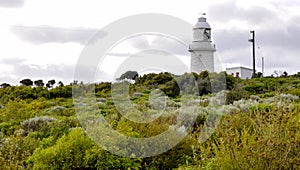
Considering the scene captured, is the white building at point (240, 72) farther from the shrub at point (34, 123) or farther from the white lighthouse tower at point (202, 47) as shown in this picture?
the shrub at point (34, 123)

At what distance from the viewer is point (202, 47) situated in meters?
30.9

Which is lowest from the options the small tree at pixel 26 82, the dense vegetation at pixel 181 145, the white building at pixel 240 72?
the dense vegetation at pixel 181 145

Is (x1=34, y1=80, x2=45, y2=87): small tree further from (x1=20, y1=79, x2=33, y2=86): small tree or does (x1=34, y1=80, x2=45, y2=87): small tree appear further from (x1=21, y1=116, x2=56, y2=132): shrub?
(x1=21, y1=116, x2=56, y2=132): shrub

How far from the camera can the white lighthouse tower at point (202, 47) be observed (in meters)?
30.9

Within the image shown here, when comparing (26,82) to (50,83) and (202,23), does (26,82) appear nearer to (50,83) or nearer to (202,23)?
(50,83)

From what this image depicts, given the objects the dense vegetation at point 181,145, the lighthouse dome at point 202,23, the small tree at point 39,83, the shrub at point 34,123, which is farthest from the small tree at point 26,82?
the shrub at point 34,123

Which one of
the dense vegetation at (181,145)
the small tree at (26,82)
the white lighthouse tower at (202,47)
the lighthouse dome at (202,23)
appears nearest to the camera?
the dense vegetation at (181,145)

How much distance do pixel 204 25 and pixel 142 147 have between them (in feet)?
84.5

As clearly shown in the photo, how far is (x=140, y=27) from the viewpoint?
8883 mm

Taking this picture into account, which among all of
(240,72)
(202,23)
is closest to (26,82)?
(202,23)

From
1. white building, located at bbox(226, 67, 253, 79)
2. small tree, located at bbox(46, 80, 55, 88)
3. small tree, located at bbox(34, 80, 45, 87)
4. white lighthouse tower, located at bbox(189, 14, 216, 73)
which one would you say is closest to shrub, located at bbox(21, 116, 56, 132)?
small tree, located at bbox(46, 80, 55, 88)

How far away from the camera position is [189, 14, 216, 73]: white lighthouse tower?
101ft

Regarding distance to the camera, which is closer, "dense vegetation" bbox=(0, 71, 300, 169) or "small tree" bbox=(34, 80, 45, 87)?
"dense vegetation" bbox=(0, 71, 300, 169)

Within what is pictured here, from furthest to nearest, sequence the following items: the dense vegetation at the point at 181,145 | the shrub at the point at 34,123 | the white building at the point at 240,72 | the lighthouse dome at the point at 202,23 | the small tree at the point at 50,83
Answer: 1. the white building at the point at 240,72
2. the lighthouse dome at the point at 202,23
3. the small tree at the point at 50,83
4. the shrub at the point at 34,123
5. the dense vegetation at the point at 181,145
